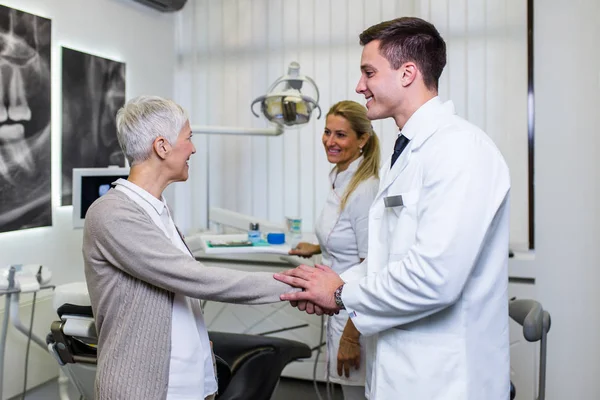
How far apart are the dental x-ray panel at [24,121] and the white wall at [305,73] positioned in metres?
1.04

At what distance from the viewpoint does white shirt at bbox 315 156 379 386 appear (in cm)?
210

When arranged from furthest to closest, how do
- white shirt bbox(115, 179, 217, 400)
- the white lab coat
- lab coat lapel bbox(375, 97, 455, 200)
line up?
white shirt bbox(115, 179, 217, 400), lab coat lapel bbox(375, 97, 455, 200), the white lab coat

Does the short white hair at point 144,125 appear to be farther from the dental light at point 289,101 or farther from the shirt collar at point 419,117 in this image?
the dental light at point 289,101

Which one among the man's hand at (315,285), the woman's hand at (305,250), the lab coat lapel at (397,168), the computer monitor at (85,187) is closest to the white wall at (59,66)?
the computer monitor at (85,187)

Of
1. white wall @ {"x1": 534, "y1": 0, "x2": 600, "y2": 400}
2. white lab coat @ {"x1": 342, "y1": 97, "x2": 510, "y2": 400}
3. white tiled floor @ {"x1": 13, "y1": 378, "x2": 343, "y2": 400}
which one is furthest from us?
white tiled floor @ {"x1": 13, "y1": 378, "x2": 343, "y2": 400}

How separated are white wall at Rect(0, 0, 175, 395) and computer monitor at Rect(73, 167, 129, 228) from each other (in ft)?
1.36

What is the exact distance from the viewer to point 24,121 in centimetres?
289

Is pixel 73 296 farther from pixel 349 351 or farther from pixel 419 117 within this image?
pixel 419 117

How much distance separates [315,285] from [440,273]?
0.42m

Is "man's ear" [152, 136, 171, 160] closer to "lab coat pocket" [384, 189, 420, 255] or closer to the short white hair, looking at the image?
the short white hair

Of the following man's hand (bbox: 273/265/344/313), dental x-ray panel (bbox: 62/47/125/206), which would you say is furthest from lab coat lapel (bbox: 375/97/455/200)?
dental x-ray panel (bbox: 62/47/125/206)

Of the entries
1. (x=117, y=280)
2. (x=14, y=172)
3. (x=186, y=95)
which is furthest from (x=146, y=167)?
(x=186, y=95)

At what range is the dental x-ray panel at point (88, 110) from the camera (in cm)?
319

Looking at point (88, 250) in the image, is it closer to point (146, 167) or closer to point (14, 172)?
point (146, 167)
